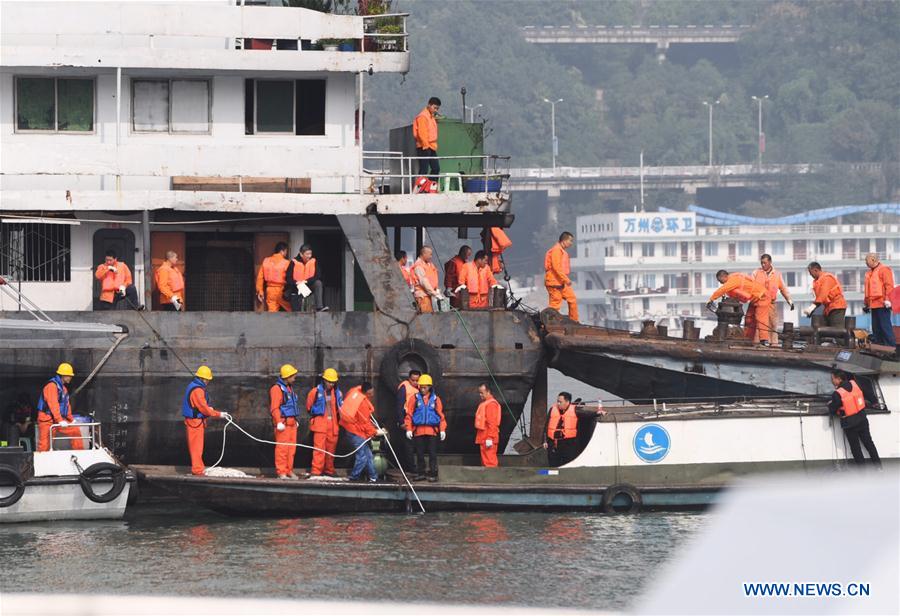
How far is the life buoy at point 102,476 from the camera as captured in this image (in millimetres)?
17391

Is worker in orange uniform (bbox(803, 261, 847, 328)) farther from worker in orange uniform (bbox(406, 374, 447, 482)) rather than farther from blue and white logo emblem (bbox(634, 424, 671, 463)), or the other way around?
worker in orange uniform (bbox(406, 374, 447, 482))

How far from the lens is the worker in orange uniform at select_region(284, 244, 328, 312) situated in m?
19.4

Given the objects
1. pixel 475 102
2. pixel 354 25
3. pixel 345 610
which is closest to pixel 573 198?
pixel 475 102

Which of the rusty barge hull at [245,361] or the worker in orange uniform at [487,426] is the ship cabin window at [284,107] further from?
the worker in orange uniform at [487,426]

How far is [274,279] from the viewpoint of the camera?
764 inches

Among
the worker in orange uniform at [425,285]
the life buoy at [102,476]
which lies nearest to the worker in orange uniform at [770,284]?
the worker in orange uniform at [425,285]

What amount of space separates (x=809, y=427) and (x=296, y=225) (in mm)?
7547

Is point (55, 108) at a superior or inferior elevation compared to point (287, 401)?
superior

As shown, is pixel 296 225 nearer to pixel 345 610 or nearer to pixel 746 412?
pixel 746 412

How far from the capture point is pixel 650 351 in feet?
64.6

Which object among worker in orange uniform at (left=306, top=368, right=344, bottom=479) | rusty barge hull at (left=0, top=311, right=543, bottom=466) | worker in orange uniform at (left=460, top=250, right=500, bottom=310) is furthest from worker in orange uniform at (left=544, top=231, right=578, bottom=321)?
worker in orange uniform at (left=306, top=368, right=344, bottom=479)

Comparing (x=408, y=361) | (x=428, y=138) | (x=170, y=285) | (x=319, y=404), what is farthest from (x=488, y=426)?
(x=170, y=285)

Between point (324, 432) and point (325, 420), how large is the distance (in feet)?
0.50

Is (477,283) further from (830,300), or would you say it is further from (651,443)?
(830,300)
